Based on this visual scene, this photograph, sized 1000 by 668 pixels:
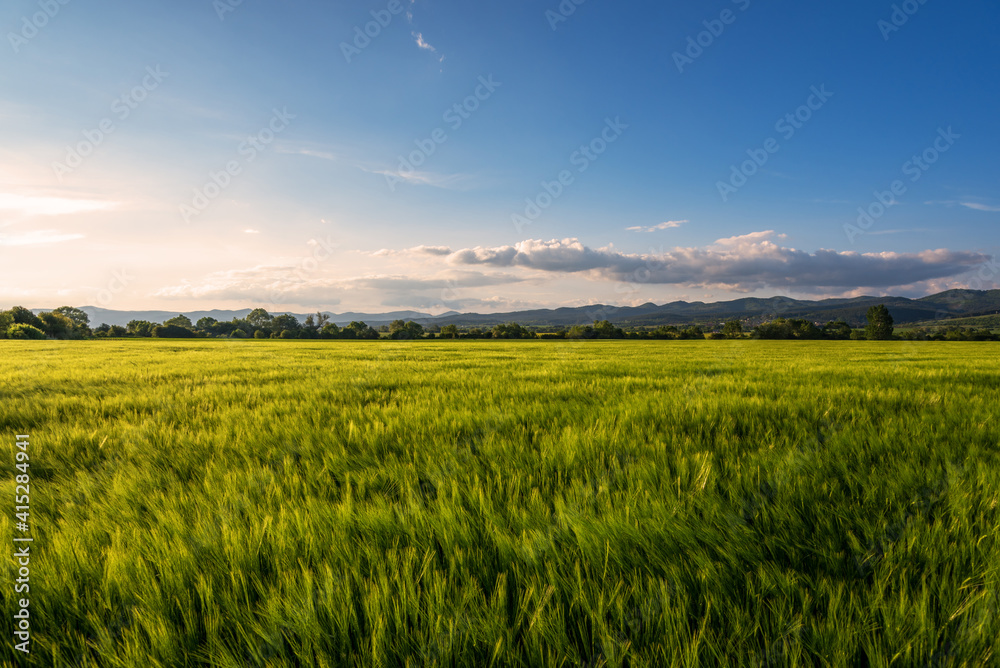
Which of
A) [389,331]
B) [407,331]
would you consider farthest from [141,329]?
[407,331]

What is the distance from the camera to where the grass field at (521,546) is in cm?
107

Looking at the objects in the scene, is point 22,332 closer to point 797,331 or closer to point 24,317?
point 24,317

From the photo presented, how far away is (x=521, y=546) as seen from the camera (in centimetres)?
147

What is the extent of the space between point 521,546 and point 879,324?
12089 cm

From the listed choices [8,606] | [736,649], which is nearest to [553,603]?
[736,649]

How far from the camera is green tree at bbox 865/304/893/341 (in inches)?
3157

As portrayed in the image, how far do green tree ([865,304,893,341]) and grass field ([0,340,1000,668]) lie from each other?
109m

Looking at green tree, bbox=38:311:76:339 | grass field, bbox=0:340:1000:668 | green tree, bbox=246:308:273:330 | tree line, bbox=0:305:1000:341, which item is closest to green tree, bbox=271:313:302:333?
tree line, bbox=0:305:1000:341

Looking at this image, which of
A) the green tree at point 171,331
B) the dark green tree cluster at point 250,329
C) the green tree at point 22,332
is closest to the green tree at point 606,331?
the dark green tree cluster at point 250,329

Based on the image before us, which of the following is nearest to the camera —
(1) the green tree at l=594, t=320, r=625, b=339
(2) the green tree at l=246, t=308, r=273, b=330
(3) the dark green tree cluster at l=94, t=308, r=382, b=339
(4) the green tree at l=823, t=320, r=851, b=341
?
(3) the dark green tree cluster at l=94, t=308, r=382, b=339

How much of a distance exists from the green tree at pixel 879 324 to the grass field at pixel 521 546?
109 metres

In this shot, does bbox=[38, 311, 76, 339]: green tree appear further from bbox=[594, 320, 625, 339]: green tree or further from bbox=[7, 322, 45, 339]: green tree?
bbox=[594, 320, 625, 339]: green tree

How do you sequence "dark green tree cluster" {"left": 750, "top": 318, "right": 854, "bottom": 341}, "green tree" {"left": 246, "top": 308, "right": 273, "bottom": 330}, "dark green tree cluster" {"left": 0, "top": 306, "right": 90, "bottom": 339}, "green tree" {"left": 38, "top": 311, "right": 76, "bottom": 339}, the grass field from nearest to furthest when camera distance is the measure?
1. the grass field
2. "dark green tree cluster" {"left": 0, "top": 306, "right": 90, "bottom": 339}
3. "green tree" {"left": 38, "top": 311, "right": 76, "bottom": 339}
4. "dark green tree cluster" {"left": 750, "top": 318, "right": 854, "bottom": 341}
5. "green tree" {"left": 246, "top": 308, "right": 273, "bottom": 330}

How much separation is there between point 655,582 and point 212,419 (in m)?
4.39
